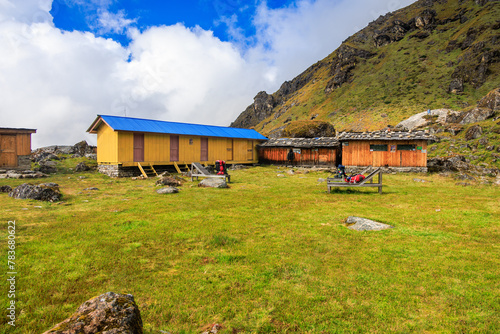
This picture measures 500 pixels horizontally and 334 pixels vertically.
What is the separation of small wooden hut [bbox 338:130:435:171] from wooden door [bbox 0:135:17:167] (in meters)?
30.5

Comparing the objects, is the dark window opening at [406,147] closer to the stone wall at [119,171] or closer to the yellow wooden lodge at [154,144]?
the yellow wooden lodge at [154,144]

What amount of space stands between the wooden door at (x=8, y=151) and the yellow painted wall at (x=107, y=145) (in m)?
6.51

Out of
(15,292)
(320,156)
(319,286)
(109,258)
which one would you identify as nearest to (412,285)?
(319,286)

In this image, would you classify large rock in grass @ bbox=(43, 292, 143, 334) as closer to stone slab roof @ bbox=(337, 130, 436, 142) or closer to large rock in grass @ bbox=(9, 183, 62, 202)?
large rock in grass @ bbox=(9, 183, 62, 202)

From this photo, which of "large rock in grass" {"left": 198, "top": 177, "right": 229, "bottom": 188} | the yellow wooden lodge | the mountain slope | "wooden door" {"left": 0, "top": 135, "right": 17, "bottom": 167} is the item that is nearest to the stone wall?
the yellow wooden lodge

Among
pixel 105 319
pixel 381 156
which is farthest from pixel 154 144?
pixel 105 319

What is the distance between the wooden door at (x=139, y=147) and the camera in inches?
940

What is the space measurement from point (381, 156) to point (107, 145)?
26.8 m

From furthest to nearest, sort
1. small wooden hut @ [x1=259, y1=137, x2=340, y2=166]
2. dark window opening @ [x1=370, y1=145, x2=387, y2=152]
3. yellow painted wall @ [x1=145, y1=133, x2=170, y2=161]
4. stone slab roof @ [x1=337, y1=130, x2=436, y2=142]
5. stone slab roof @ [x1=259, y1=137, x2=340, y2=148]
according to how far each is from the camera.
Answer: small wooden hut @ [x1=259, y1=137, x2=340, y2=166], stone slab roof @ [x1=259, y1=137, x2=340, y2=148], dark window opening @ [x1=370, y1=145, x2=387, y2=152], yellow painted wall @ [x1=145, y1=133, x2=170, y2=161], stone slab roof @ [x1=337, y1=130, x2=436, y2=142]

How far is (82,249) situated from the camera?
566 centimetres

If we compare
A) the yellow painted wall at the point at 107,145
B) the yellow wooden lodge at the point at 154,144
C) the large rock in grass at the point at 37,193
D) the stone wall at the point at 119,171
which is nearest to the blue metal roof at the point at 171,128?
the yellow wooden lodge at the point at 154,144

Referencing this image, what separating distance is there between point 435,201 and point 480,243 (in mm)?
5937

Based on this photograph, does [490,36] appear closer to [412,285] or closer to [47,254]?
[412,285]

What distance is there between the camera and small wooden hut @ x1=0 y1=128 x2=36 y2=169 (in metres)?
22.2
